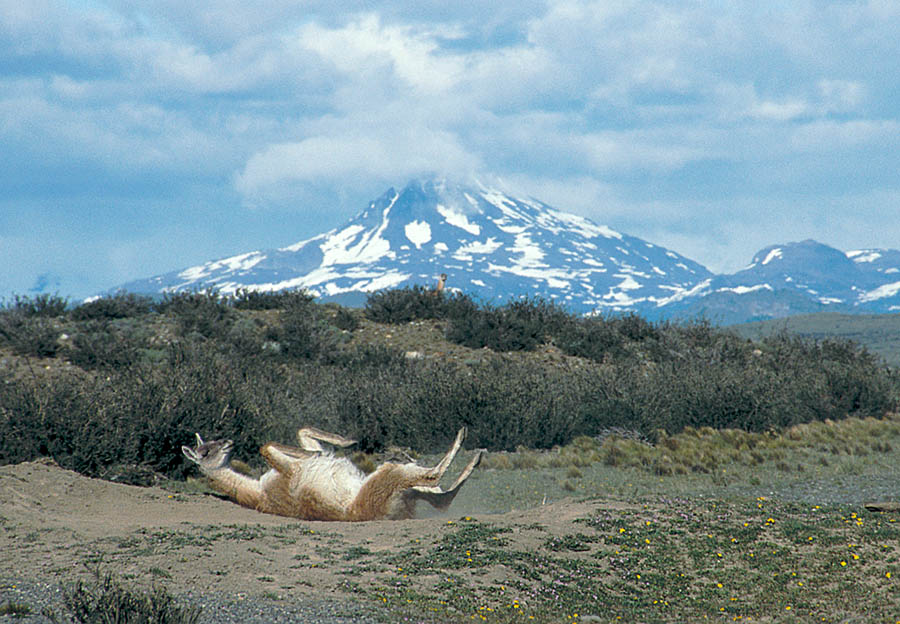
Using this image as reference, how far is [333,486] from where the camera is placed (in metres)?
8.68

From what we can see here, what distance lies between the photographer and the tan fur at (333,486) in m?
8.30

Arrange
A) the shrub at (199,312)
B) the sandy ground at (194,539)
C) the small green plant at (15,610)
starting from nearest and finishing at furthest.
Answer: the small green plant at (15,610) < the sandy ground at (194,539) < the shrub at (199,312)

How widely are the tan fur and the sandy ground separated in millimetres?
196

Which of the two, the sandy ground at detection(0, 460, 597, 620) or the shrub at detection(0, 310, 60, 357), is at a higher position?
the shrub at detection(0, 310, 60, 357)

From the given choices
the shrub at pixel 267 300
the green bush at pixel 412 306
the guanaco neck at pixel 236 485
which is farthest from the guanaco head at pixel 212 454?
the shrub at pixel 267 300

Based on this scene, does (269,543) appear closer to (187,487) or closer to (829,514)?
(187,487)

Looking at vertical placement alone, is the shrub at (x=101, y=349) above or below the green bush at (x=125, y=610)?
above

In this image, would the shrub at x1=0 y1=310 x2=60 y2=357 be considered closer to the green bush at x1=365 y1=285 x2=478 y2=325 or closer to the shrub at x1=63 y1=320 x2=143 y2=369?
the shrub at x1=63 y1=320 x2=143 y2=369

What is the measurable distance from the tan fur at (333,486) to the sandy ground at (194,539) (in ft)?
0.64

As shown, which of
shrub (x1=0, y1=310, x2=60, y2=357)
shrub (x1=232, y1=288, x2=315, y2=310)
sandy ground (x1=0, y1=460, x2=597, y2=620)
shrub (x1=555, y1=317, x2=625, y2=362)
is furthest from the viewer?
shrub (x1=232, y1=288, x2=315, y2=310)

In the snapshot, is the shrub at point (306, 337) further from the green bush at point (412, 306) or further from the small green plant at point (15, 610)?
the small green plant at point (15, 610)

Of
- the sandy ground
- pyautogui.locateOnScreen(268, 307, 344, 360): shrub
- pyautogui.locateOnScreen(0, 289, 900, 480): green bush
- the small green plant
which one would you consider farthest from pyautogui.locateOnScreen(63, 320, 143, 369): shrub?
the small green plant

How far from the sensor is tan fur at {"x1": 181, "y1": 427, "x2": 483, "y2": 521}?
8.30 meters

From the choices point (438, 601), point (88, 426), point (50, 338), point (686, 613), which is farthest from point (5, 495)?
point (50, 338)
